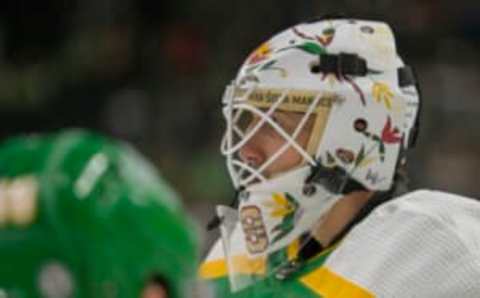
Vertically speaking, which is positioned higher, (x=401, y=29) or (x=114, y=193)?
(x=114, y=193)

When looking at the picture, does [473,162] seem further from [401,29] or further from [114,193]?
[114,193]

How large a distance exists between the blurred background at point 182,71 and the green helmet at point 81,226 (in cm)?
425

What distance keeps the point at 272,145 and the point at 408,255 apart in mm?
273

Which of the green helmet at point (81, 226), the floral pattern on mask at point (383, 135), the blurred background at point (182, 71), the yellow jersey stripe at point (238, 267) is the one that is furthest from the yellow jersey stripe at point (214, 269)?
the blurred background at point (182, 71)

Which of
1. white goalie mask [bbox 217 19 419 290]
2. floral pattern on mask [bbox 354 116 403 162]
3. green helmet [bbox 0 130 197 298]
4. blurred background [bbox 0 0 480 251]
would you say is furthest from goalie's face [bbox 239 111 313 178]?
blurred background [bbox 0 0 480 251]

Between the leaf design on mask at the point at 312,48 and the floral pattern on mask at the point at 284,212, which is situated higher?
the leaf design on mask at the point at 312,48

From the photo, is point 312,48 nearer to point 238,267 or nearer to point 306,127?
point 306,127

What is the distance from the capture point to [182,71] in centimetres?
759

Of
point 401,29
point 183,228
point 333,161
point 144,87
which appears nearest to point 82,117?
point 144,87

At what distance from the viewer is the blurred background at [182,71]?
22.3ft

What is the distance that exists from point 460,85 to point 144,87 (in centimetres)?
144

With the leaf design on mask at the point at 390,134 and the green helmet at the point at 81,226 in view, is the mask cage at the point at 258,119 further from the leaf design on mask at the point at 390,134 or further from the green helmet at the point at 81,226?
the green helmet at the point at 81,226

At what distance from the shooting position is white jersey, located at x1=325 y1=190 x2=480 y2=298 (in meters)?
2.41

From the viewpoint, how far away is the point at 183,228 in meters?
1.91
